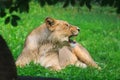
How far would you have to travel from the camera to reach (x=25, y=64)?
28.6 ft

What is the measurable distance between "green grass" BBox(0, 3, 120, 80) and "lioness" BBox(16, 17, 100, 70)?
0.78 ft

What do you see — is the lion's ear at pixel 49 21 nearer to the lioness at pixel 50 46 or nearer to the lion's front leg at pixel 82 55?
the lioness at pixel 50 46

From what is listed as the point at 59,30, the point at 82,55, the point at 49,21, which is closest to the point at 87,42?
the point at 82,55

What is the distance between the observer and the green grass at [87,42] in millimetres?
8422

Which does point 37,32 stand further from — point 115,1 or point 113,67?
point 115,1

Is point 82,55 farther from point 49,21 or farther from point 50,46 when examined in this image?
point 49,21

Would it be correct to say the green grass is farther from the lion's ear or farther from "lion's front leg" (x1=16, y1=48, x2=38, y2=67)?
the lion's ear

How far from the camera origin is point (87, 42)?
41.6ft

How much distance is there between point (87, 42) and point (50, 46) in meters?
3.72

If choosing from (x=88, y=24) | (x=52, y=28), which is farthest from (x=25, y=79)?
(x=88, y=24)

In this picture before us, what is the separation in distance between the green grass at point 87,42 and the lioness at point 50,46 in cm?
24

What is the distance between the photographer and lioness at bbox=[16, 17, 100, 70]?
8.81 metres

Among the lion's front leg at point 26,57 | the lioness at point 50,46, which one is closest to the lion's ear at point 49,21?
the lioness at point 50,46

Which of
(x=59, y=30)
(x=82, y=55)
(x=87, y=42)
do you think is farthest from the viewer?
(x=87, y=42)
